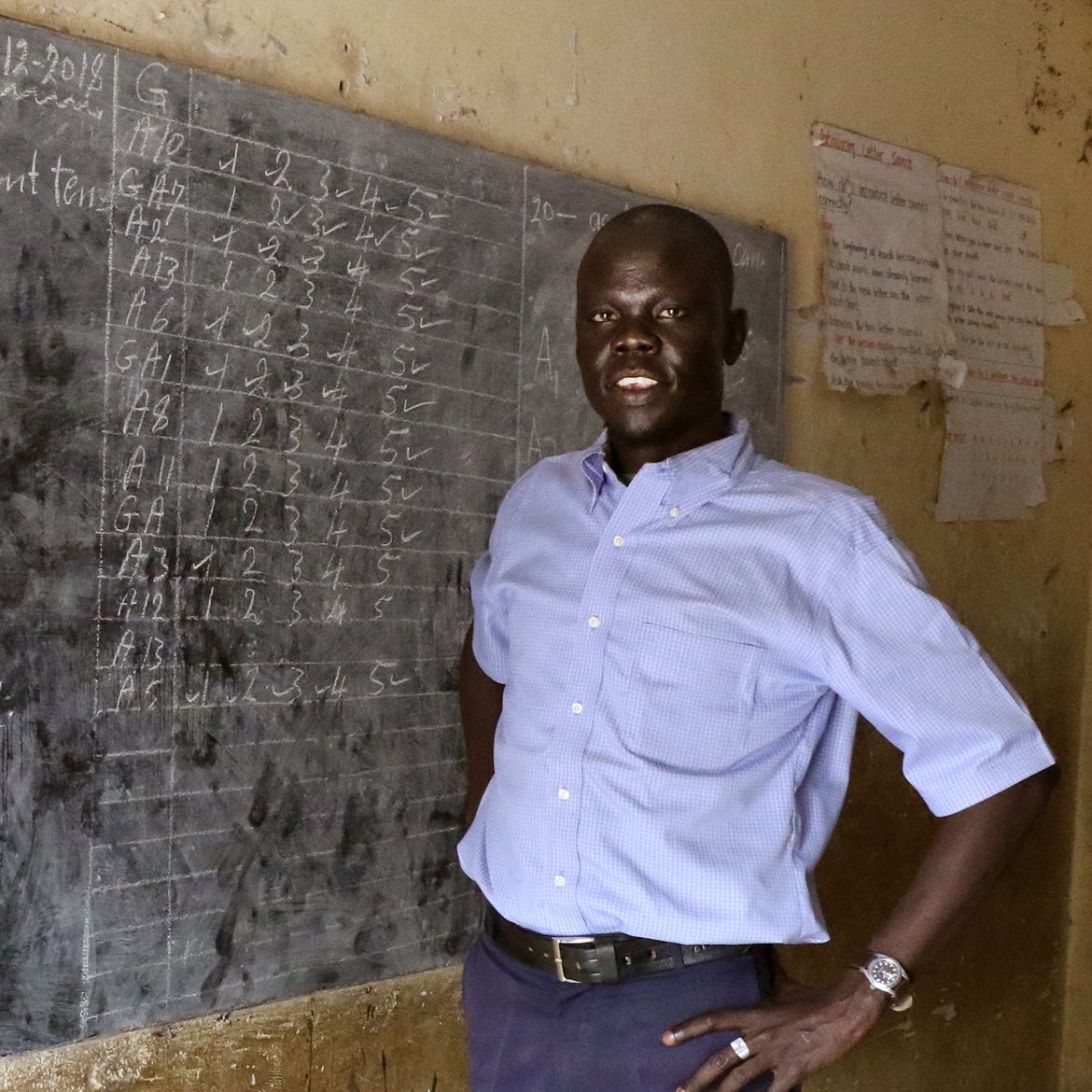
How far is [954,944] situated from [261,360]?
7.96ft

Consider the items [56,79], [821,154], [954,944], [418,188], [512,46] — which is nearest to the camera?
[56,79]

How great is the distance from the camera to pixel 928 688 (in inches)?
56.5

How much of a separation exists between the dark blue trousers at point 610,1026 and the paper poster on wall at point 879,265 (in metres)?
1.88

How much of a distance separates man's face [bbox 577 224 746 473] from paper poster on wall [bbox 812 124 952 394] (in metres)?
1.50

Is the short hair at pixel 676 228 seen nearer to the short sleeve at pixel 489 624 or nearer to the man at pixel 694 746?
the man at pixel 694 746

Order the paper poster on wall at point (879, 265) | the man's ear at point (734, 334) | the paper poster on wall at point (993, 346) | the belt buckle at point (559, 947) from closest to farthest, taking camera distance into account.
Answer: the belt buckle at point (559, 947) → the man's ear at point (734, 334) → the paper poster on wall at point (879, 265) → the paper poster on wall at point (993, 346)

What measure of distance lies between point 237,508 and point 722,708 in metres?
0.93

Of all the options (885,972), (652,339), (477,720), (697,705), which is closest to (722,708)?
(697,705)

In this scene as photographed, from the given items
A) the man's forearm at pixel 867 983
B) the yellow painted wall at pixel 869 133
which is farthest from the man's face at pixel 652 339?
the yellow painted wall at pixel 869 133

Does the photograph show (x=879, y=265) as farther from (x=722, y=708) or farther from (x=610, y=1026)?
(x=610, y=1026)

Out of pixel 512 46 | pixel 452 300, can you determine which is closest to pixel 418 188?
pixel 452 300

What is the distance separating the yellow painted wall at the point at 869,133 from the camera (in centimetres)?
228

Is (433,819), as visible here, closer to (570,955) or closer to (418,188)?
(570,955)

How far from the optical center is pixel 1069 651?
3.72m
